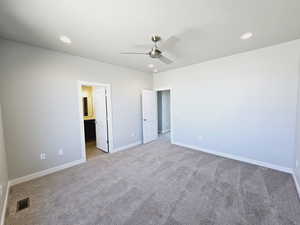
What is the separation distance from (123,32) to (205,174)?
10.1ft

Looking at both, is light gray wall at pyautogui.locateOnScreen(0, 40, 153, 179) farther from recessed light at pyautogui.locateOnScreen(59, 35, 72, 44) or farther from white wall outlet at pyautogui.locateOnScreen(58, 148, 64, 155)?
recessed light at pyautogui.locateOnScreen(59, 35, 72, 44)

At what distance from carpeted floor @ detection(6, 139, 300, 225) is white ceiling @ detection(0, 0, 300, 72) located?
8.65 feet

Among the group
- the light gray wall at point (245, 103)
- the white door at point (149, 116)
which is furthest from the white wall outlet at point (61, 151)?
the light gray wall at point (245, 103)

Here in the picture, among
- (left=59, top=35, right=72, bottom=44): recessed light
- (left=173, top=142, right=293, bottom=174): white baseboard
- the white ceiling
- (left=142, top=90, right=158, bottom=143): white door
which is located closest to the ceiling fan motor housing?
the white ceiling

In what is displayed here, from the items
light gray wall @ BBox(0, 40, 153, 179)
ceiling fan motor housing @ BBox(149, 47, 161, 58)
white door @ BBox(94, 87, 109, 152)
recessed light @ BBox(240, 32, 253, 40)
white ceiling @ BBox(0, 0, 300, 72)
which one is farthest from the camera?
white door @ BBox(94, 87, 109, 152)

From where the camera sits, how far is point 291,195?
6.49 feet

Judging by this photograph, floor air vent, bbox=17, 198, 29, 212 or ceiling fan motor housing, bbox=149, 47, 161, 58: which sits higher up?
ceiling fan motor housing, bbox=149, 47, 161, 58

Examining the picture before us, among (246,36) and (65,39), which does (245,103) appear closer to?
(246,36)

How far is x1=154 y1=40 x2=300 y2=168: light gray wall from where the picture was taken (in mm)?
2576

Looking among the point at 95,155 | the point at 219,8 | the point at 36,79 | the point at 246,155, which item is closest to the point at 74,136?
the point at 95,155

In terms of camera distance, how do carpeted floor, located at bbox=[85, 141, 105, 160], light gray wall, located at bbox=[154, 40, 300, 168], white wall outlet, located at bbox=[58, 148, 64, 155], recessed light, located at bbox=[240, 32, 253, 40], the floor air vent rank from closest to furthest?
1. the floor air vent
2. recessed light, located at bbox=[240, 32, 253, 40]
3. light gray wall, located at bbox=[154, 40, 300, 168]
4. white wall outlet, located at bbox=[58, 148, 64, 155]
5. carpeted floor, located at bbox=[85, 141, 105, 160]

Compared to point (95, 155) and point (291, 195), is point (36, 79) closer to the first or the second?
point (95, 155)

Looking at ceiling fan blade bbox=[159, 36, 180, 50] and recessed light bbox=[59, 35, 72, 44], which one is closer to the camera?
recessed light bbox=[59, 35, 72, 44]

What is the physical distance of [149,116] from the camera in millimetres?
4914
